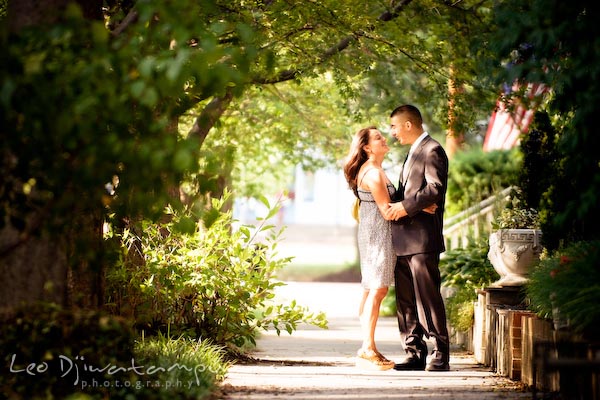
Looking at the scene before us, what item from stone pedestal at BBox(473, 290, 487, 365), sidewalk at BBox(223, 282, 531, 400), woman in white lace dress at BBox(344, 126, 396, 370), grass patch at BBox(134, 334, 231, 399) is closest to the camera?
grass patch at BBox(134, 334, 231, 399)

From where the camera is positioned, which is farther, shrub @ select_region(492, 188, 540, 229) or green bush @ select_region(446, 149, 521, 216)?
green bush @ select_region(446, 149, 521, 216)

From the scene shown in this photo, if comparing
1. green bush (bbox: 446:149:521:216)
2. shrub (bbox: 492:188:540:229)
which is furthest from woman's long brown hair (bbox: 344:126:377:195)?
green bush (bbox: 446:149:521:216)

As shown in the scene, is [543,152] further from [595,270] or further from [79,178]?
[79,178]

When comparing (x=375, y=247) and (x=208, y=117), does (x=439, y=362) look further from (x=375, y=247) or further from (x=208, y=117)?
(x=208, y=117)

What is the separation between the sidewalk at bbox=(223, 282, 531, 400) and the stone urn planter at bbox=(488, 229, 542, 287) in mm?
1014

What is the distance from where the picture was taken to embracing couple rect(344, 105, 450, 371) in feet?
30.6

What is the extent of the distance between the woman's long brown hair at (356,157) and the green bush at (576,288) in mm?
2400

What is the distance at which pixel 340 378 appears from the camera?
878 centimetres

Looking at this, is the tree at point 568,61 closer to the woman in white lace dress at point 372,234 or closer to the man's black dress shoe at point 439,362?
the woman in white lace dress at point 372,234

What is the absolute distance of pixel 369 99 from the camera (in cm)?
1583

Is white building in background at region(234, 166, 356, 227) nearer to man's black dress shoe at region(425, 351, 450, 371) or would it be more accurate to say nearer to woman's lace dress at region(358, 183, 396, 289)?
woman's lace dress at region(358, 183, 396, 289)

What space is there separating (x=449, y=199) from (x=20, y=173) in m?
12.6

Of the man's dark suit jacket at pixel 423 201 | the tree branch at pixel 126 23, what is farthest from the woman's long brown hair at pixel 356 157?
the tree branch at pixel 126 23

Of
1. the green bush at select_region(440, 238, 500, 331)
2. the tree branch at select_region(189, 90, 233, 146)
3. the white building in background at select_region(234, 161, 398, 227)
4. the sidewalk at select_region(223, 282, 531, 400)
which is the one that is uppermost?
the white building in background at select_region(234, 161, 398, 227)
